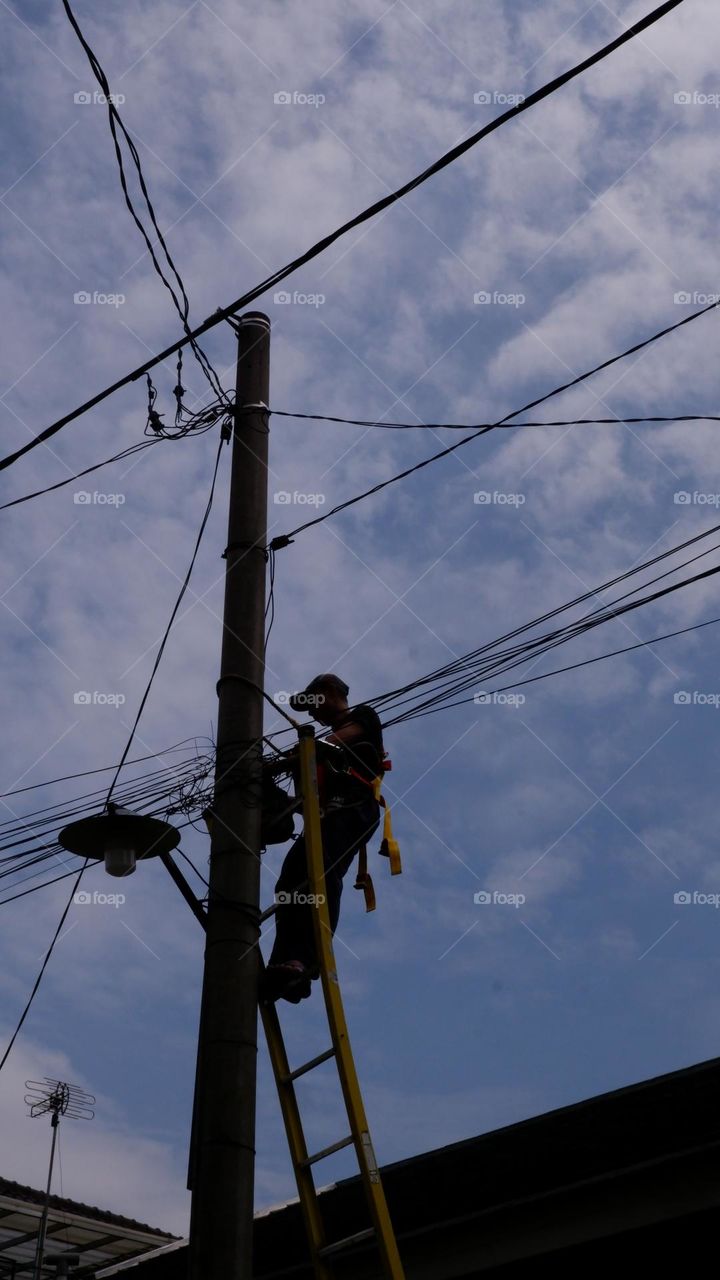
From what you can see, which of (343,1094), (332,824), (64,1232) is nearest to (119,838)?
(332,824)

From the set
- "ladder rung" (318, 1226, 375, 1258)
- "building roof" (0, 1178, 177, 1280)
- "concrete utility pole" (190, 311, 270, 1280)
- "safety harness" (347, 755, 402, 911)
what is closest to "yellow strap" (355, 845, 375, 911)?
"safety harness" (347, 755, 402, 911)

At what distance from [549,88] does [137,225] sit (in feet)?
10.2

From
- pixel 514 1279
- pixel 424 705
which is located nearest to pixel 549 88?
pixel 424 705

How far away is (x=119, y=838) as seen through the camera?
569cm

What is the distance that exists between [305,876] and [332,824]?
14.3 inches

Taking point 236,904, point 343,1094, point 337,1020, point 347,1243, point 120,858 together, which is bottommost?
point 347,1243

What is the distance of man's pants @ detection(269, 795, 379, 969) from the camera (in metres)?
5.79

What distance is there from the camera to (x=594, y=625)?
7.34 metres

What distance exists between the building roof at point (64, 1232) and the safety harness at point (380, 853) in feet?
40.8

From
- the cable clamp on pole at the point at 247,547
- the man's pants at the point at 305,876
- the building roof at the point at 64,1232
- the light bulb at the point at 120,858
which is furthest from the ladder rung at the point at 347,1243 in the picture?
the building roof at the point at 64,1232

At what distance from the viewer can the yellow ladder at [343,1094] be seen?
498 cm

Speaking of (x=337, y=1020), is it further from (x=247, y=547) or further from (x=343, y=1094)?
(x=247, y=547)

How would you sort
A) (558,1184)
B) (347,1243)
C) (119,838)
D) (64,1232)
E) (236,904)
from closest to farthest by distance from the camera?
(347,1243) < (236,904) < (119,838) < (558,1184) < (64,1232)

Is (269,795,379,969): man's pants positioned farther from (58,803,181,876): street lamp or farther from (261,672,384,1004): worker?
(58,803,181,876): street lamp
